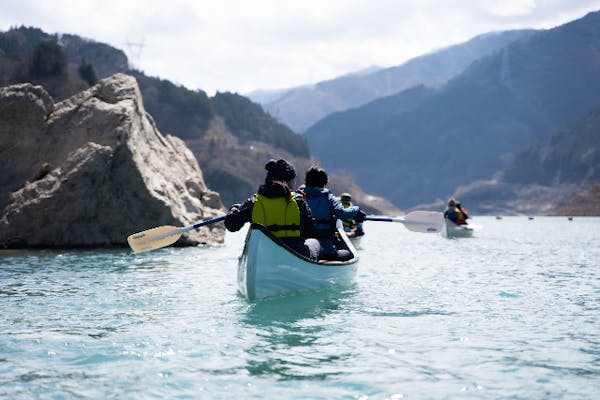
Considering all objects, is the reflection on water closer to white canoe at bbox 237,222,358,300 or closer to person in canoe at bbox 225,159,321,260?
white canoe at bbox 237,222,358,300

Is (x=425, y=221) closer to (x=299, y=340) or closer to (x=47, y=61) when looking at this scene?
(x=299, y=340)

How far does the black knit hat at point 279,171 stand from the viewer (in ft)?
34.0

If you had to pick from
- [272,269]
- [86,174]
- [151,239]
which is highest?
[86,174]

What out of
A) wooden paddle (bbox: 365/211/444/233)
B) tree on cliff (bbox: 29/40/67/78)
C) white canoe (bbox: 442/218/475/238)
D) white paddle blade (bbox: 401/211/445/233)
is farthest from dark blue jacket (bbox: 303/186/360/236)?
tree on cliff (bbox: 29/40/67/78)

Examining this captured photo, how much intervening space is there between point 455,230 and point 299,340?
1132 inches

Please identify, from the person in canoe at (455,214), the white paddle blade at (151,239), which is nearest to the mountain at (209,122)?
the person in canoe at (455,214)

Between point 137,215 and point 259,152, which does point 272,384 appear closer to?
point 137,215

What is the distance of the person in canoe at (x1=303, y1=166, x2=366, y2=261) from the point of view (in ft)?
41.3

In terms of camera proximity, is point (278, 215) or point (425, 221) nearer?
point (278, 215)

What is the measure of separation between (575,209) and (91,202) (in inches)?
4728

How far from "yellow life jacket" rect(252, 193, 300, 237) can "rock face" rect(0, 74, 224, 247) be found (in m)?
14.0

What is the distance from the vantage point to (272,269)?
10.2m

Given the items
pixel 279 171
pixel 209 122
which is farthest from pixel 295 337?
pixel 209 122

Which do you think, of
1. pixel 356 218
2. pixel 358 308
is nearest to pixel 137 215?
pixel 356 218
